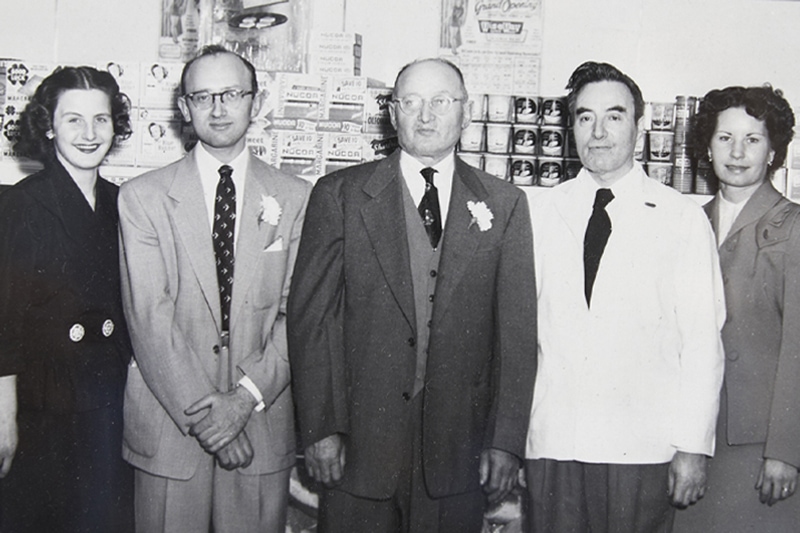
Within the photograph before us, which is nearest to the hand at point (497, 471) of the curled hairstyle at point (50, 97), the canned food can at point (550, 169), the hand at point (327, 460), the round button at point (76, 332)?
the hand at point (327, 460)

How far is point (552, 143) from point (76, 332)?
2382 millimetres

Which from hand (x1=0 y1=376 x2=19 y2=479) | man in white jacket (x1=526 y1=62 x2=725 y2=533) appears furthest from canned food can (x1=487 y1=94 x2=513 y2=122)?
hand (x1=0 y1=376 x2=19 y2=479)

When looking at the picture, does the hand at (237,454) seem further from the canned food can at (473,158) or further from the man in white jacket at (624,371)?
the canned food can at (473,158)

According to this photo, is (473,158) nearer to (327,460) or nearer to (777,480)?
(327,460)

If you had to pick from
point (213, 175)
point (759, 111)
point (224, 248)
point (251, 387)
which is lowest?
point (251, 387)

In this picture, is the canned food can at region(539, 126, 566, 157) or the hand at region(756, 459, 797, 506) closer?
the hand at region(756, 459, 797, 506)

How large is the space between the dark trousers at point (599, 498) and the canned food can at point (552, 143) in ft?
5.57

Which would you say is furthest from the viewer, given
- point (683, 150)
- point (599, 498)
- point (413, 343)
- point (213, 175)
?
point (683, 150)

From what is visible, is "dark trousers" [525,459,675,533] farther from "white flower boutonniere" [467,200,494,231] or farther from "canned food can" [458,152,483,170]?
"canned food can" [458,152,483,170]

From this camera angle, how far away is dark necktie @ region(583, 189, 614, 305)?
2.51m

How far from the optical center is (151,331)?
2.50 m

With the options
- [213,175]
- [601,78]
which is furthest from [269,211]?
[601,78]

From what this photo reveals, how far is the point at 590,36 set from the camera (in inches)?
150

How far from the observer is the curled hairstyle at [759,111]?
2812mm
